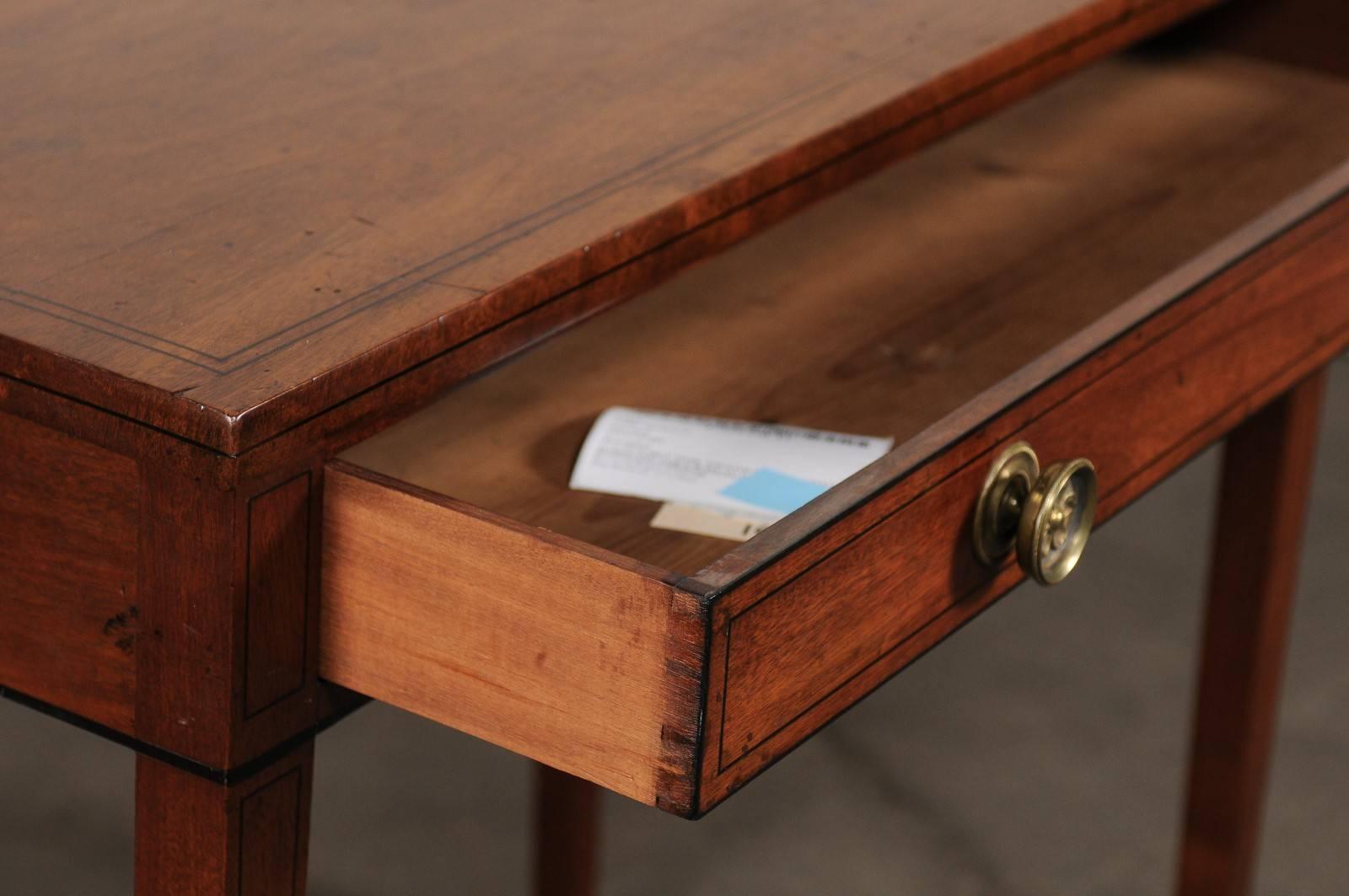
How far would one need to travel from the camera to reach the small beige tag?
2.53 feet

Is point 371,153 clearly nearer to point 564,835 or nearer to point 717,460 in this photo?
point 717,460

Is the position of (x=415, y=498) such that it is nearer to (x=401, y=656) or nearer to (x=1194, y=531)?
(x=401, y=656)

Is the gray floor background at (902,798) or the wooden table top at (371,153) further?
the gray floor background at (902,798)

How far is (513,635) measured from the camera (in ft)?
2.11

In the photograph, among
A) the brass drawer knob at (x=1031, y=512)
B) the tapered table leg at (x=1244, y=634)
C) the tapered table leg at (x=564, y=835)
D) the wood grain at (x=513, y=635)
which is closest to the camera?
the wood grain at (x=513, y=635)

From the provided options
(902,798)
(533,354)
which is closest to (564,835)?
(902,798)

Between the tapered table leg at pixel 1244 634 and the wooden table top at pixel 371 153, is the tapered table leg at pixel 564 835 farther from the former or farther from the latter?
the wooden table top at pixel 371 153

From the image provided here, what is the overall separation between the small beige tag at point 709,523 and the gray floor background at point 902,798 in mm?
834

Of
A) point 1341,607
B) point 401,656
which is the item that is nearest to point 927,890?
point 1341,607

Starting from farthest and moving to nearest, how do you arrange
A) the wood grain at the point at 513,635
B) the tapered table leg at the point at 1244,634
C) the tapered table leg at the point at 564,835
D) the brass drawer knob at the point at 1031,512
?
the tapered table leg at the point at 564,835, the tapered table leg at the point at 1244,634, the brass drawer knob at the point at 1031,512, the wood grain at the point at 513,635

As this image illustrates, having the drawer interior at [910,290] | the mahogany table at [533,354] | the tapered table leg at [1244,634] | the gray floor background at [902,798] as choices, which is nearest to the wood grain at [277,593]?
the mahogany table at [533,354]

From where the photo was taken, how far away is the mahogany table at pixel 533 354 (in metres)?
0.63

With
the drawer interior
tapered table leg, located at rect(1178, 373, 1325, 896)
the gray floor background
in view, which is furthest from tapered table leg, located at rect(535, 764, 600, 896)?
the drawer interior

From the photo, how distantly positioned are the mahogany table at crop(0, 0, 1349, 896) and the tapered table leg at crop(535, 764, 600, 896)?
51 cm
